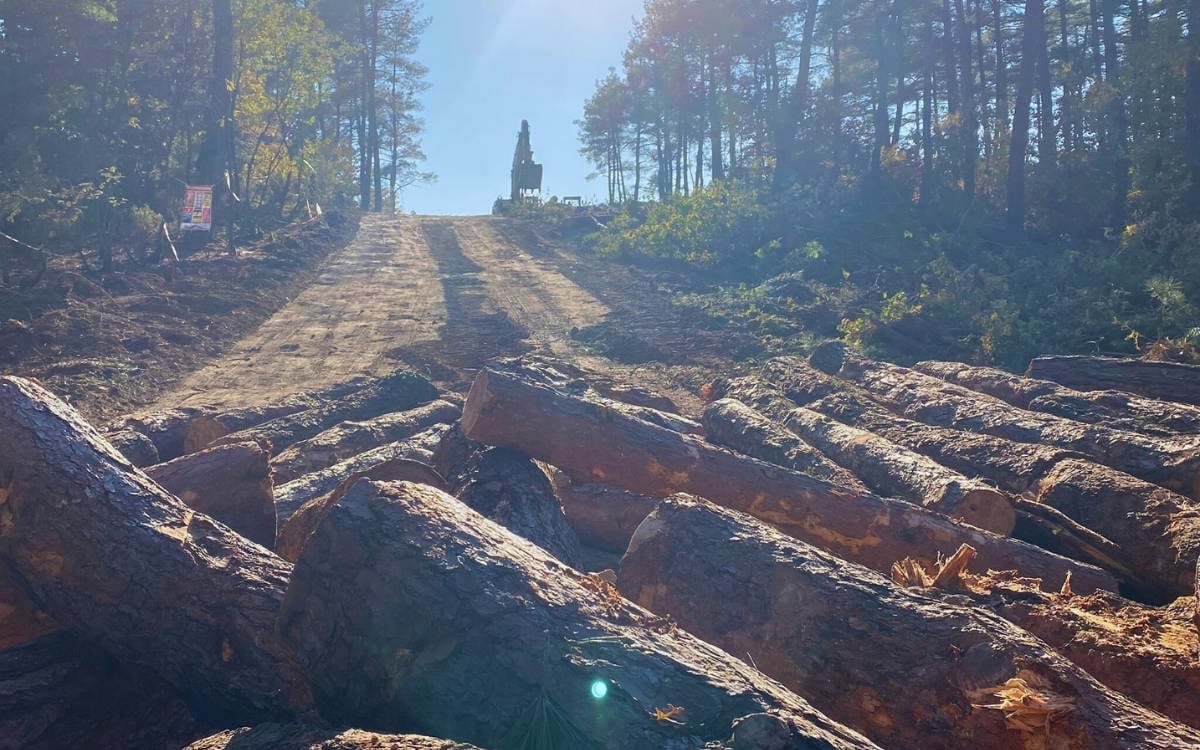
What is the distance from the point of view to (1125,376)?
8.91 metres

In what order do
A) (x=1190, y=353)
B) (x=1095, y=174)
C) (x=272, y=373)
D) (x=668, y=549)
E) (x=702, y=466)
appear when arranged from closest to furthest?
(x=668, y=549), (x=702, y=466), (x=1190, y=353), (x=272, y=373), (x=1095, y=174)

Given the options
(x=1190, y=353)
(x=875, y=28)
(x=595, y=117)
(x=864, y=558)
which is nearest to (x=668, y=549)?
(x=864, y=558)

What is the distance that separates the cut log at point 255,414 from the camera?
277 inches

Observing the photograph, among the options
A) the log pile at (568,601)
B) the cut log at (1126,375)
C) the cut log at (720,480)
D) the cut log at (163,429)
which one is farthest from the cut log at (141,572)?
the cut log at (1126,375)

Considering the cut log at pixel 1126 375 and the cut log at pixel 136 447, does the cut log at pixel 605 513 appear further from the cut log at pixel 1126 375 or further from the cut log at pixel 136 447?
the cut log at pixel 1126 375

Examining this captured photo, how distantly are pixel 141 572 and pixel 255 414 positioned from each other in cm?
456

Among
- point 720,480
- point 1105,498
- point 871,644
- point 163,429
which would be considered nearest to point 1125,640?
point 871,644

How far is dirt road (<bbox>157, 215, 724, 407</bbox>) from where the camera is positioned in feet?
36.7

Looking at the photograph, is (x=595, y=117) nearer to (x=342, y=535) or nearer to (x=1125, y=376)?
(x=1125, y=376)

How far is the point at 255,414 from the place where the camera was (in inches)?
316

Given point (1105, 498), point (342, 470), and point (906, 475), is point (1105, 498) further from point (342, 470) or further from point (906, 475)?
point (342, 470)

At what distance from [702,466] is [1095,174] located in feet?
63.9

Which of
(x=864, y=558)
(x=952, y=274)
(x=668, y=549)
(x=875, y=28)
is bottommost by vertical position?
(x=864, y=558)

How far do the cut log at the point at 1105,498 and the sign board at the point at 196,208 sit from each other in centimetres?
1710
